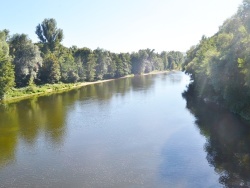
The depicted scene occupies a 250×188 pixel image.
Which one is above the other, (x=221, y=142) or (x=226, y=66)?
(x=226, y=66)

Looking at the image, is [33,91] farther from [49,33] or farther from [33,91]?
[49,33]

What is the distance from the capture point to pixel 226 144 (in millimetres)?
28094

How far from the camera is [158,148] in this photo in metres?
27.4

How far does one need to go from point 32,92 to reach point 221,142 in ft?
173

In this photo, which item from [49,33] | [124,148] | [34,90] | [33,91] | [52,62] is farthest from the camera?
[49,33]

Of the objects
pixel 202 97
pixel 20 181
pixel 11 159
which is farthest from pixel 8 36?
pixel 20 181

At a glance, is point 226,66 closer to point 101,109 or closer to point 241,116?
point 241,116

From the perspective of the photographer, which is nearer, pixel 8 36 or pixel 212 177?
pixel 212 177

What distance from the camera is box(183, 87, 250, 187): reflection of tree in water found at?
2102cm

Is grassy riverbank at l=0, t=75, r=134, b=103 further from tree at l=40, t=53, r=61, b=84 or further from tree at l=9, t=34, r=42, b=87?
tree at l=9, t=34, r=42, b=87

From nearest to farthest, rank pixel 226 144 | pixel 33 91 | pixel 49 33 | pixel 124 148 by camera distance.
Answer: pixel 124 148
pixel 226 144
pixel 33 91
pixel 49 33

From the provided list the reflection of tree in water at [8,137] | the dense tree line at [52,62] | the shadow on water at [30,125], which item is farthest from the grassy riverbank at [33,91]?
the reflection of tree in water at [8,137]

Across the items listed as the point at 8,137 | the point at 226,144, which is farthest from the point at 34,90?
the point at 226,144

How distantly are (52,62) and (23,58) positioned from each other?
12.4 m
